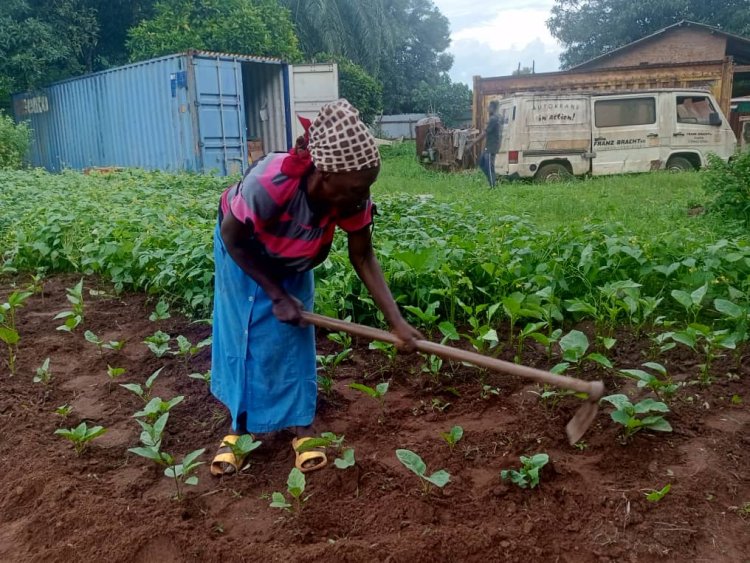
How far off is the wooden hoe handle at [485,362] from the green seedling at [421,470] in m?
0.33

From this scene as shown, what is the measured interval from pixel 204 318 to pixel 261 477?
160 cm

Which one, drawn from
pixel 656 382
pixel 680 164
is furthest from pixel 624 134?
pixel 656 382

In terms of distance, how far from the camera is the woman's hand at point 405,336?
7.29ft

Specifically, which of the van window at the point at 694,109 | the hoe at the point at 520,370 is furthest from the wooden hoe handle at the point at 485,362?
the van window at the point at 694,109

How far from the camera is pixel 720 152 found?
11.6 meters

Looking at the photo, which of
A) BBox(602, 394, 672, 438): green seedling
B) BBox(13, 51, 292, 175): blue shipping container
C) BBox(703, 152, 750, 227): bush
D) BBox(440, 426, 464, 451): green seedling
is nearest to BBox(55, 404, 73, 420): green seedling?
BBox(440, 426, 464, 451): green seedling

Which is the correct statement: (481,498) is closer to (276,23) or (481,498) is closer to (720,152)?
(720,152)

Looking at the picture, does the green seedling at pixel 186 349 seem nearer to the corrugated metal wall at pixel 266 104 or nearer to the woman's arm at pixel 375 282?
the woman's arm at pixel 375 282

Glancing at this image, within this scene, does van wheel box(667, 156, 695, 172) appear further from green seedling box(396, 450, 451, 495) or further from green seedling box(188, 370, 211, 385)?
green seedling box(396, 450, 451, 495)

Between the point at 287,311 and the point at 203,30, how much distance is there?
51.6 feet

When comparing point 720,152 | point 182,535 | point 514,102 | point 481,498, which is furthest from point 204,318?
point 720,152

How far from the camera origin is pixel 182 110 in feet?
37.6

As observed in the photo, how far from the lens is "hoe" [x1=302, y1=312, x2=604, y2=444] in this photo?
1.96 metres

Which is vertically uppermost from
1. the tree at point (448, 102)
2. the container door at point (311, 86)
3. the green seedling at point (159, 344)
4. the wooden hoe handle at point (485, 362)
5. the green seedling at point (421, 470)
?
the tree at point (448, 102)
